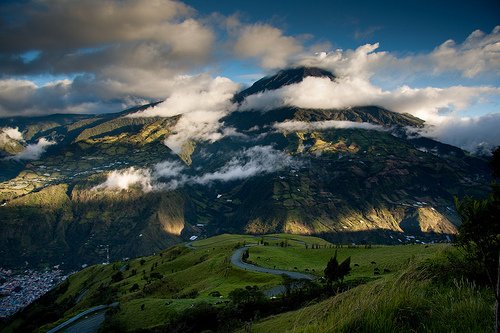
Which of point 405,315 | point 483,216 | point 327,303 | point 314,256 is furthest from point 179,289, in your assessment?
point 483,216

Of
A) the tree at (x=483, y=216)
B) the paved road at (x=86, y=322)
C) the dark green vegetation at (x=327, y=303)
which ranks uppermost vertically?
the tree at (x=483, y=216)

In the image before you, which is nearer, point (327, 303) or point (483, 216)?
point (483, 216)

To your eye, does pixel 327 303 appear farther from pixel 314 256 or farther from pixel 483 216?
pixel 314 256

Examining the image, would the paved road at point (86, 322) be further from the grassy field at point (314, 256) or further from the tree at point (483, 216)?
the tree at point (483, 216)

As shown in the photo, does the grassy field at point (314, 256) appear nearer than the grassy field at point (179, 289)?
No

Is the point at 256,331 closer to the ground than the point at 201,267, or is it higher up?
higher up

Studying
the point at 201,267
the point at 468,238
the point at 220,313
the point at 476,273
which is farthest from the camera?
the point at 201,267

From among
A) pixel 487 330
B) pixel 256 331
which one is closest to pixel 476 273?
pixel 487 330

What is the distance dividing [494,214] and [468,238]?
1.02 m

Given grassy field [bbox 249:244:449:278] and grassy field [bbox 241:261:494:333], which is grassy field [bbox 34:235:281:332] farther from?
grassy field [bbox 241:261:494:333]

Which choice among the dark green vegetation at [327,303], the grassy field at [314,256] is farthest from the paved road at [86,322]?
the grassy field at [314,256]

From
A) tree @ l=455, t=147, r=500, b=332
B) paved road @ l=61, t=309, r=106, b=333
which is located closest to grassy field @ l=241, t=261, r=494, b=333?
tree @ l=455, t=147, r=500, b=332

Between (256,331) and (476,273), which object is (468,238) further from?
(256,331)

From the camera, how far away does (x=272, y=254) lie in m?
137
